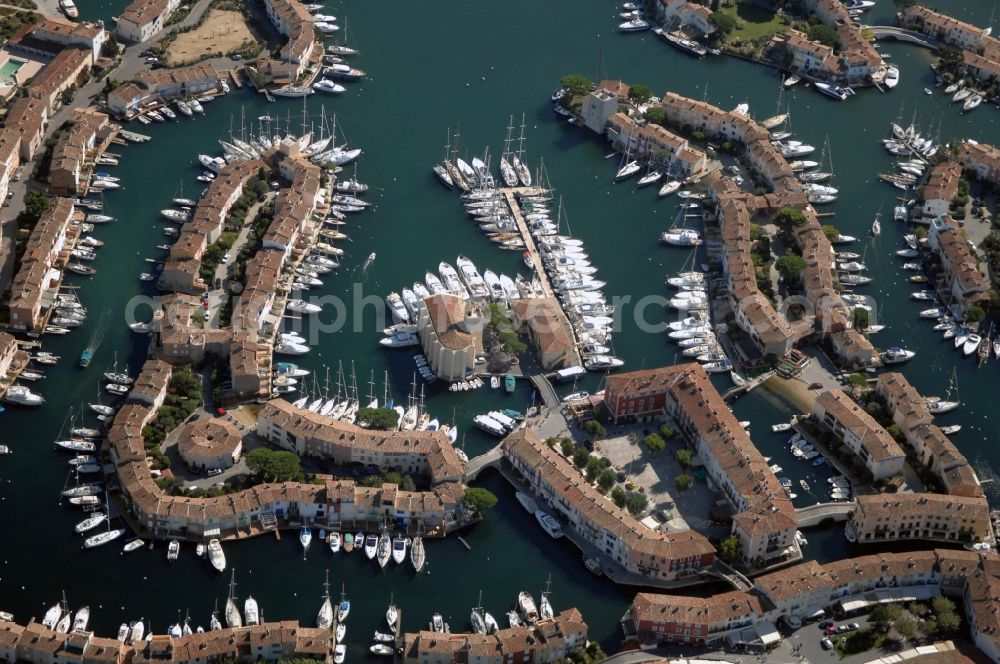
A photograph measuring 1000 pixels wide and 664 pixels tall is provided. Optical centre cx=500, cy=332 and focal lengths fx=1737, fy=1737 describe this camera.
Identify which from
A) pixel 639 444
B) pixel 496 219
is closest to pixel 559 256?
pixel 496 219

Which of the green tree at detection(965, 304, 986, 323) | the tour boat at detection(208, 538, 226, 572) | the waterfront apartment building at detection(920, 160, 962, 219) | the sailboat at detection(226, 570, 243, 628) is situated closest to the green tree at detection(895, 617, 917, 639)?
the green tree at detection(965, 304, 986, 323)

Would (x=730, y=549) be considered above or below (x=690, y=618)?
above

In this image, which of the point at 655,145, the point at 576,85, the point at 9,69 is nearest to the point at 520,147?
the point at 576,85

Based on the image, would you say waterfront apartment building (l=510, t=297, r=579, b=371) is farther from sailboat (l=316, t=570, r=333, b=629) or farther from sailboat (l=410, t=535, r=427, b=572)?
sailboat (l=316, t=570, r=333, b=629)

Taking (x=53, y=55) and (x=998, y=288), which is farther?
(x=53, y=55)

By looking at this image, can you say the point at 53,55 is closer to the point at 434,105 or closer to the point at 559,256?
the point at 434,105

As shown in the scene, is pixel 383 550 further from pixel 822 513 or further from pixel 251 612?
pixel 822 513

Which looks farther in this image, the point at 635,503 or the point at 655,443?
the point at 655,443
